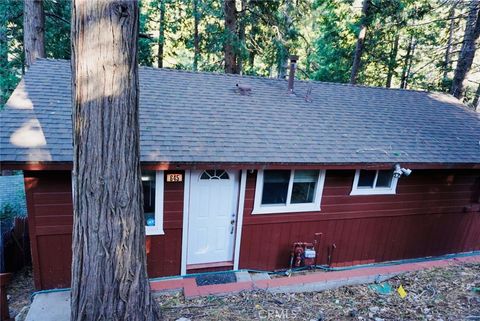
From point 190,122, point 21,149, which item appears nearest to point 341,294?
point 190,122

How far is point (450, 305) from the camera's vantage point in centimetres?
427

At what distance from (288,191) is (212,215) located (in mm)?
1680

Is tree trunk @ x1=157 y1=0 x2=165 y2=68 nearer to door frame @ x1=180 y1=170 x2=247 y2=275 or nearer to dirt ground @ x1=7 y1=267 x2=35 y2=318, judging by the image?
door frame @ x1=180 y1=170 x2=247 y2=275

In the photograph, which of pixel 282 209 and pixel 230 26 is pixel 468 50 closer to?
pixel 230 26

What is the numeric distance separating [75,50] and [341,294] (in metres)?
4.80

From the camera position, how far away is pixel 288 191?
251 inches

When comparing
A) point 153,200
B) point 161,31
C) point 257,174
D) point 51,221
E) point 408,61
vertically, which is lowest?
point 51,221

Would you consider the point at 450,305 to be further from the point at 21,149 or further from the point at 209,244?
the point at 21,149

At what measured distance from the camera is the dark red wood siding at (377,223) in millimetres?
6492

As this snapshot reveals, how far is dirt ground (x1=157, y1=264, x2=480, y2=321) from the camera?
13.2 feet

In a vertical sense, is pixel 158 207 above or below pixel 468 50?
below

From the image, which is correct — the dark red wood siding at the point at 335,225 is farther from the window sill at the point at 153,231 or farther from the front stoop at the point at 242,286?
the front stoop at the point at 242,286

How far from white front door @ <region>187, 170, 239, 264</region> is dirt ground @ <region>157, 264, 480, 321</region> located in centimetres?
168

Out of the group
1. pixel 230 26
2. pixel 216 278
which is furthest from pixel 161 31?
pixel 216 278
